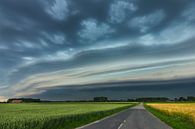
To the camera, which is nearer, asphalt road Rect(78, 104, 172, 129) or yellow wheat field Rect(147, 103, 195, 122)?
asphalt road Rect(78, 104, 172, 129)

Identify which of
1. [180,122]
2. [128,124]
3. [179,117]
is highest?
[179,117]

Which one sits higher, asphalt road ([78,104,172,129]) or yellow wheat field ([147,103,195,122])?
yellow wheat field ([147,103,195,122])

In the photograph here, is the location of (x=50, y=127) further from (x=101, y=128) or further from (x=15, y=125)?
(x=15, y=125)

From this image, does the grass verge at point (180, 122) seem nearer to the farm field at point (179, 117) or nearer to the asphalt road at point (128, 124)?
the farm field at point (179, 117)

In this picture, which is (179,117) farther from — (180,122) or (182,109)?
(182,109)

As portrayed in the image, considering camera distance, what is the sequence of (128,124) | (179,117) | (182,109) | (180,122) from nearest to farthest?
(128,124)
(180,122)
(179,117)
(182,109)

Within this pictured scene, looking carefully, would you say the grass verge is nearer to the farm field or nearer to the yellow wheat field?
the farm field

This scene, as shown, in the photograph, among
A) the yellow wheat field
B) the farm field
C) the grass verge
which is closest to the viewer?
the grass verge

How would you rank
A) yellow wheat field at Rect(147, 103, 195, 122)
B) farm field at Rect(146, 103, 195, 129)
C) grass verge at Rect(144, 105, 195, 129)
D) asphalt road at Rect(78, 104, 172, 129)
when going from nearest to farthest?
asphalt road at Rect(78, 104, 172, 129), grass verge at Rect(144, 105, 195, 129), farm field at Rect(146, 103, 195, 129), yellow wheat field at Rect(147, 103, 195, 122)

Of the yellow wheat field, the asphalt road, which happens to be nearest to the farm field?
the yellow wheat field

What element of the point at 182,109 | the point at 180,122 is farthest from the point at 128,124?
the point at 182,109

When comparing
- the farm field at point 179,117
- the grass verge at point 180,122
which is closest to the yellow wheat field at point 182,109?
the farm field at point 179,117

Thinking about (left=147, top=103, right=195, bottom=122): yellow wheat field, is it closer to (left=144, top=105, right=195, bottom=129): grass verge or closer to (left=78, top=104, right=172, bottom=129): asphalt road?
(left=144, top=105, right=195, bottom=129): grass verge

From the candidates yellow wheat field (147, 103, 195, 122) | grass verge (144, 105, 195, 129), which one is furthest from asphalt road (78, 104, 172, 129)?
yellow wheat field (147, 103, 195, 122)
